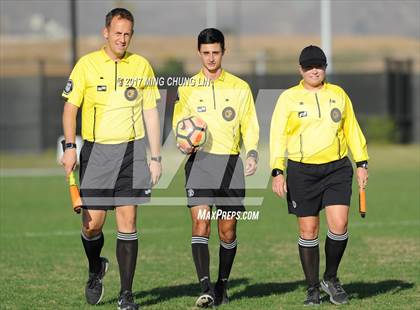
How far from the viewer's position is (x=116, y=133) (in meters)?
9.62

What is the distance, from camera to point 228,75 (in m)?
9.94

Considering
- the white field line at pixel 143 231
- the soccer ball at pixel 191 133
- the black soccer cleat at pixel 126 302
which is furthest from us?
the white field line at pixel 143 231

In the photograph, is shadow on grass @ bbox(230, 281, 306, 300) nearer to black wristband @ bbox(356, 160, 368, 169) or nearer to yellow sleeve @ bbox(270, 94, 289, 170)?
yellow sleeve @ bbox(270, 94, 289, 170)

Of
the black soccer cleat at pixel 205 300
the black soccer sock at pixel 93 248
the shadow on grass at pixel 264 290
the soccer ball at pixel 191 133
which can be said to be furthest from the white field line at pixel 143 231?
the black soccer cleat at pixel 205 300

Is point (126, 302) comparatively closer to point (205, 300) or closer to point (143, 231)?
point (205, 300)

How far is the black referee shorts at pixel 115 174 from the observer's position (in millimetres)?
9594

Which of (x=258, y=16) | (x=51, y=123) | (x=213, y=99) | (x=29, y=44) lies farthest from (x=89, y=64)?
(x=258, y=16)

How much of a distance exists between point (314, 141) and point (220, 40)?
4.02 ft

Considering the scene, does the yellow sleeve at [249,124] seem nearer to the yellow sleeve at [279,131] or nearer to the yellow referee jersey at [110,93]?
the yellow sleeve at [279,131]

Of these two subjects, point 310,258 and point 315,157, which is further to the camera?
point 310,258

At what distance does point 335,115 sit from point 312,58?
57 cm

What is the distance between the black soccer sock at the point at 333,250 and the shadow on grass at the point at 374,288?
1.51 feet

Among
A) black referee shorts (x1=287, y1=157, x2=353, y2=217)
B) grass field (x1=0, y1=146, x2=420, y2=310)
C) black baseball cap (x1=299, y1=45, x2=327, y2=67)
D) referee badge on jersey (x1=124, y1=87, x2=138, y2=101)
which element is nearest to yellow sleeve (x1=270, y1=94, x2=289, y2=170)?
black referee shorts (x1=287, y1=157, x2=353, y2=217)

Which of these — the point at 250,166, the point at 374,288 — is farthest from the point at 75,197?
the point at 374,288
